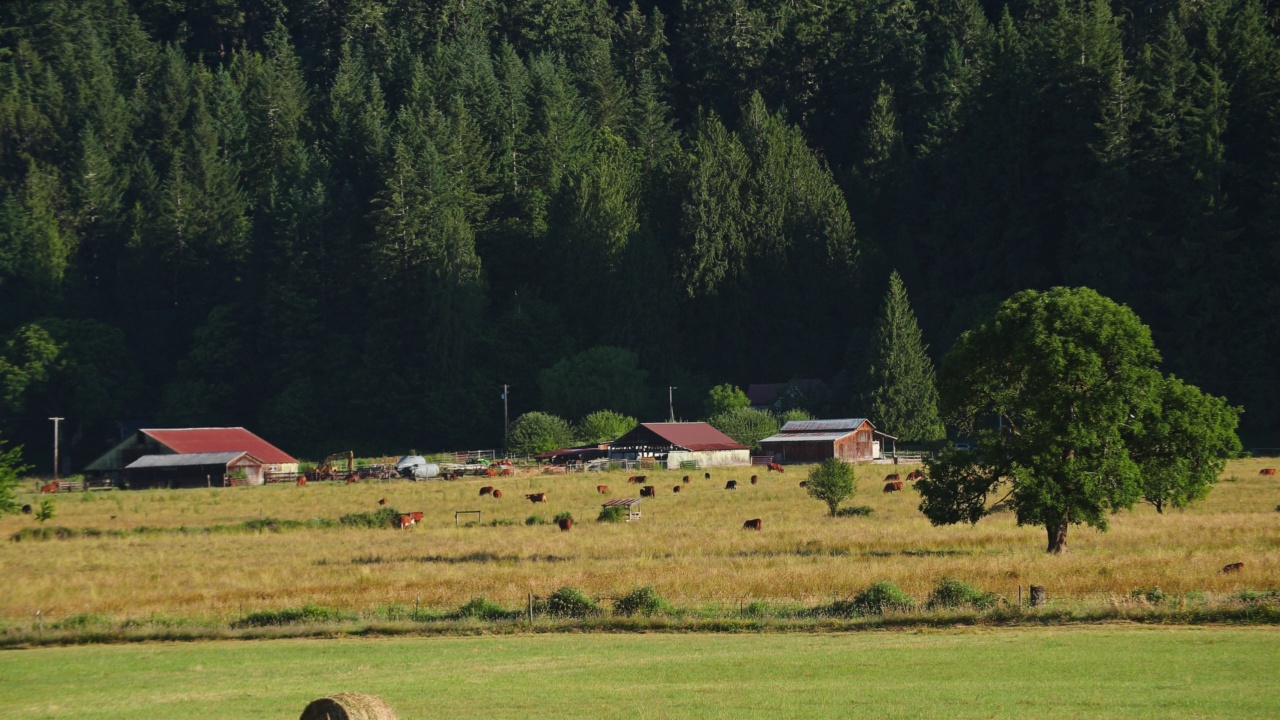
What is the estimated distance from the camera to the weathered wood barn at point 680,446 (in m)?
97.8

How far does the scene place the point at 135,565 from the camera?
47031 mm

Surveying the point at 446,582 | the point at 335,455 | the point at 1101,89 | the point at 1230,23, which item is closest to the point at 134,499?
the point at 335,455

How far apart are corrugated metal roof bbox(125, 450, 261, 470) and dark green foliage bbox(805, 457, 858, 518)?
5222cm

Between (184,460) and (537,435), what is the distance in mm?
23762

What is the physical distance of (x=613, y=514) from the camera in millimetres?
58500

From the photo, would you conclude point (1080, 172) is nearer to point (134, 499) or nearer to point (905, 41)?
point (905, 41)

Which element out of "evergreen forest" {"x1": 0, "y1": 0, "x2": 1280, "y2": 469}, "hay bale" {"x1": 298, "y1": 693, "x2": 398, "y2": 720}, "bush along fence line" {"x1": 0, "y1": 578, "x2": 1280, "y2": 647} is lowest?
"hay bale" {"x1": 298, "y1": 693, "x2": 398, "y2": 720}

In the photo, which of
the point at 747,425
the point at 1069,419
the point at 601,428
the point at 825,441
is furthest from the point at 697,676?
the point at 601,428

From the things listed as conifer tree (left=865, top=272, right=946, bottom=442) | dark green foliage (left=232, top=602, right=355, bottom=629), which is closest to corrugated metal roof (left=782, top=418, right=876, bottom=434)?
conifer tree (left=865, top=272, right=946, bottom=442)

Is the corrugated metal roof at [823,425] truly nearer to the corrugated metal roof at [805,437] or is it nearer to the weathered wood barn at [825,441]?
the weathered wood barn at [825,441]

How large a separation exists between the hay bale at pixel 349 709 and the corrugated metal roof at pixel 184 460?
83789mm

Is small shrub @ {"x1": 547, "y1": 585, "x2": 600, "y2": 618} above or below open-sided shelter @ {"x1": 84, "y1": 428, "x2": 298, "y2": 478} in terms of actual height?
below

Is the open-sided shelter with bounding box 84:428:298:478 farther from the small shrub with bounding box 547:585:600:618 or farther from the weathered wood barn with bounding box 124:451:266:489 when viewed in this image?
the small shrub with bounding box 547:585:600:618

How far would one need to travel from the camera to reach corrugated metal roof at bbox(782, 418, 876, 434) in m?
102
